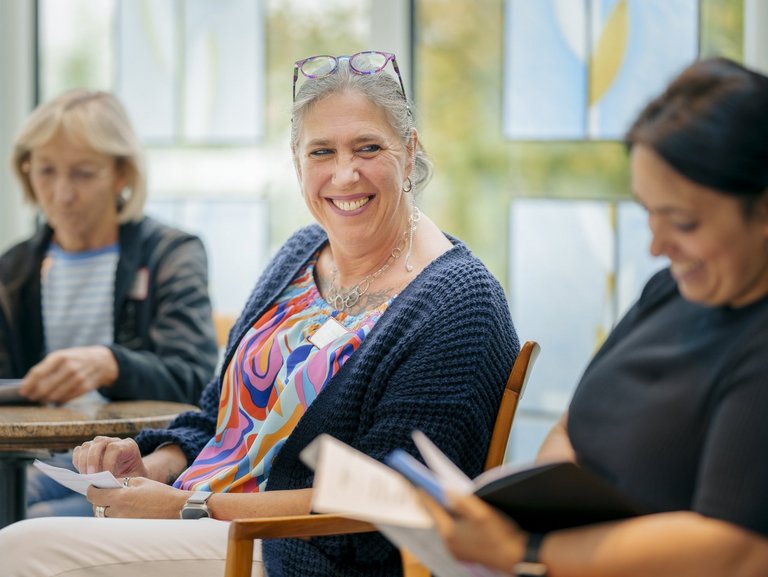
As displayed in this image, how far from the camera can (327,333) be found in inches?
84.5

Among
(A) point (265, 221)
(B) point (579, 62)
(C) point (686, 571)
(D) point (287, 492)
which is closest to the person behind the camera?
(C) point (686, 571)

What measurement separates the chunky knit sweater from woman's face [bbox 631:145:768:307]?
0.58 metres

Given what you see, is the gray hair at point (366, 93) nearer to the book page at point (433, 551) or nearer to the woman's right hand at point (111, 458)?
the woman's right hand at point (111, 458)

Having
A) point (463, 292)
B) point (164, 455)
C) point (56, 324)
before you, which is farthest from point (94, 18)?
point (463, 292)

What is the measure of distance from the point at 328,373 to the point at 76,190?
50.6 inches

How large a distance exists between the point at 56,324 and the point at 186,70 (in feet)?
3.96

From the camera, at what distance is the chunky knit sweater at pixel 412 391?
1927 millimetres

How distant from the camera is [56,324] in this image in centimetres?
304

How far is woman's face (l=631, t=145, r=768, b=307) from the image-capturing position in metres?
1.36

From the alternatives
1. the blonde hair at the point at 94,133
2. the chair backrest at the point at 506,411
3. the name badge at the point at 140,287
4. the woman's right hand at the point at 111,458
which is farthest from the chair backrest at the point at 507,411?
the blonde hair at the point at 94,133

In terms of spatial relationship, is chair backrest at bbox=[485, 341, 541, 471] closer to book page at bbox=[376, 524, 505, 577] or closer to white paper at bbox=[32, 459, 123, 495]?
book page at bbox=[376, 524, 505, 577]

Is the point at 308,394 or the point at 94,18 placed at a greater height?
the point at 94,18

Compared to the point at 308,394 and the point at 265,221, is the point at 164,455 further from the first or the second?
the point at 265,221

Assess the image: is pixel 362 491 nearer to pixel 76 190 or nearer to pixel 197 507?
pixel 197 507
